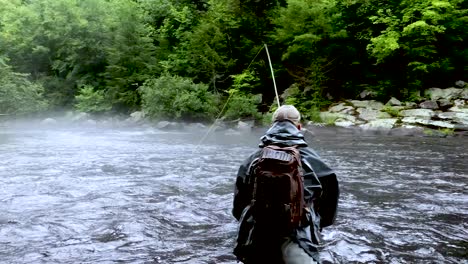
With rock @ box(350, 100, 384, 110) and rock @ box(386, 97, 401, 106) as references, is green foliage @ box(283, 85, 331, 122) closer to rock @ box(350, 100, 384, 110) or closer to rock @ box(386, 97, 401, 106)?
rock @ box(350, 100, 384, 110)

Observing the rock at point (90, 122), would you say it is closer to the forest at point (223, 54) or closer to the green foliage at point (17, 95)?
the forest at point (223, 54)

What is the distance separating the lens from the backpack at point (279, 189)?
2805mm

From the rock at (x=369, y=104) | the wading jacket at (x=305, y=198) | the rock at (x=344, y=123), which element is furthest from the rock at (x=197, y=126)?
the wading jacket at (x=305, y=198)

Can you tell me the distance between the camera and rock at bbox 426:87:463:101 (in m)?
17.7

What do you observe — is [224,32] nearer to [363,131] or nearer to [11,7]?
[363,131]

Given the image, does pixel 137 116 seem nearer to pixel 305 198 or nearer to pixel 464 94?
pixel 464 94

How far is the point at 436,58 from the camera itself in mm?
18859

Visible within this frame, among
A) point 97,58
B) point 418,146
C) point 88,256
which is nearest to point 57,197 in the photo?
point 88,256

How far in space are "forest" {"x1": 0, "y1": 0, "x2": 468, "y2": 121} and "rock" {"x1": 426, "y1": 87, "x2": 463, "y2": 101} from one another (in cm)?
63

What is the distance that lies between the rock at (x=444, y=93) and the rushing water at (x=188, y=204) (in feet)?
18.5

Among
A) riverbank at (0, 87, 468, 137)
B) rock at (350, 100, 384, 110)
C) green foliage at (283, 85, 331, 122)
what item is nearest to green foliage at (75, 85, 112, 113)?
riverbank at (0, 87, 468, 137)

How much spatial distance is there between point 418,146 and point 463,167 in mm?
3174

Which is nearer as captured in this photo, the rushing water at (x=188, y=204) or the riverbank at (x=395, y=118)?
the rushing water at (x=188, y=204)

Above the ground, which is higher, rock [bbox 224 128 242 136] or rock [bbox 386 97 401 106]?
rock [bbox 386 97 401 106]
